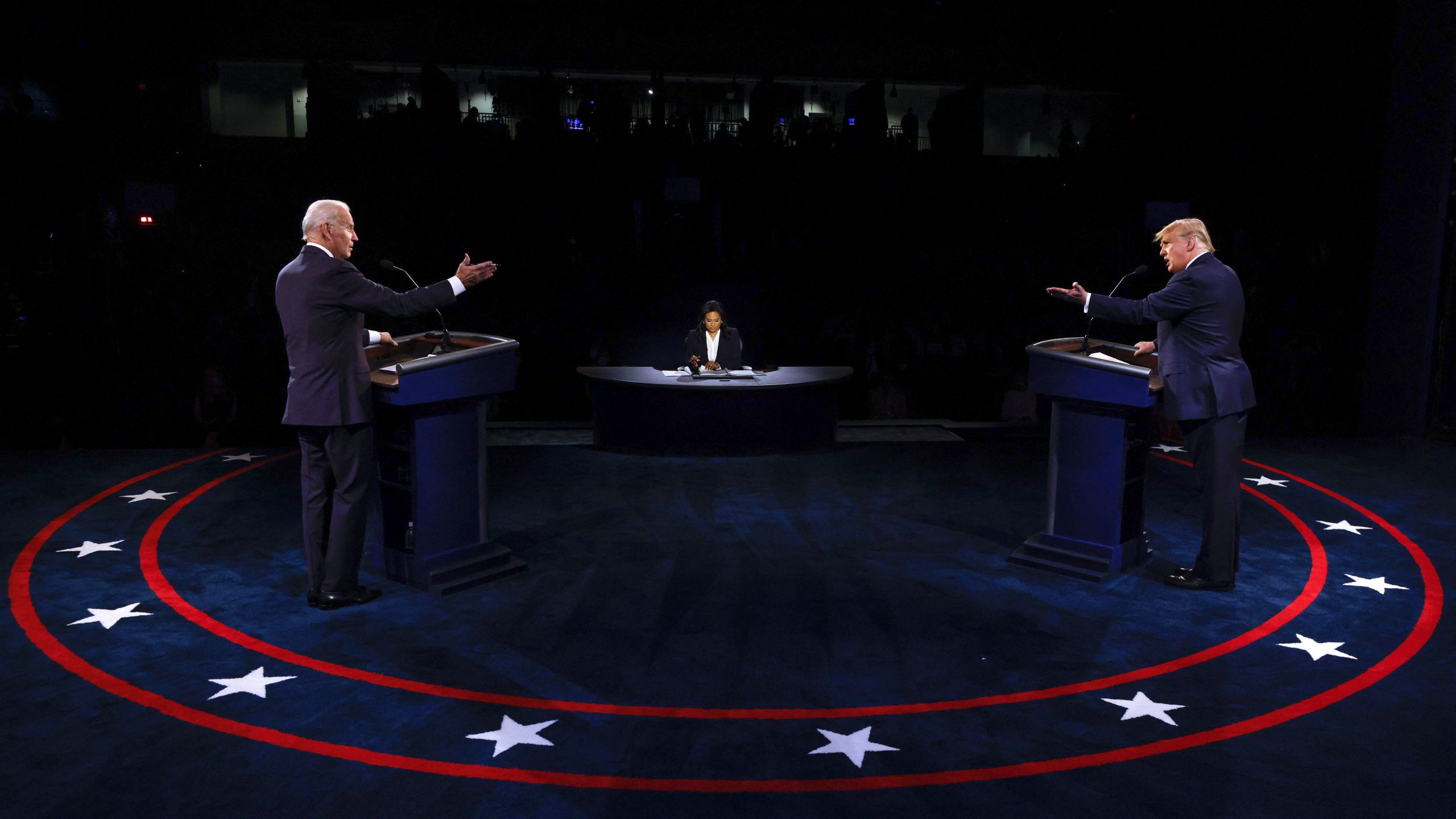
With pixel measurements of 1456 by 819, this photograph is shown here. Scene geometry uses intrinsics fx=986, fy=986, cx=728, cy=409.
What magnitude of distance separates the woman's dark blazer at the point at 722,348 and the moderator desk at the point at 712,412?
0.42 m

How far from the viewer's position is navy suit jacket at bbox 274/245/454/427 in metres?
4.10

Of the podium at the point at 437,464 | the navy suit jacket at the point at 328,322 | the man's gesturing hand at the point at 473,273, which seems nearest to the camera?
the navy suit jacket at the point at 328,322

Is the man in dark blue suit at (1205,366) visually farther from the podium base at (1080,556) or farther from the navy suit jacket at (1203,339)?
the podium base at (1080,556)

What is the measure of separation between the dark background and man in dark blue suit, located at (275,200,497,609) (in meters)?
5.03

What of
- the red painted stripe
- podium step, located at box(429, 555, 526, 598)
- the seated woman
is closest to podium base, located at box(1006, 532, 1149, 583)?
the red painted stripe

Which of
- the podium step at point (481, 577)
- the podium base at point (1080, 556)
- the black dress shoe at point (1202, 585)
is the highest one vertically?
the podium base at point (1080, 556)

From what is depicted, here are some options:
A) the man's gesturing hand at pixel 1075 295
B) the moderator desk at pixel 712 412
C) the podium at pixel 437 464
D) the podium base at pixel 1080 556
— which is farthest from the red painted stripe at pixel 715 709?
the moderator desk at pixel 712 412

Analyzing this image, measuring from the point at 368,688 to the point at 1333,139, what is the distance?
9.35 meters

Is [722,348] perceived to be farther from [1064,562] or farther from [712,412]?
[1064,562]

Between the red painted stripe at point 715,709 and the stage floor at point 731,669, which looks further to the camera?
the red painted stripe at point 715,709

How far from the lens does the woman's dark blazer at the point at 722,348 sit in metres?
8.28

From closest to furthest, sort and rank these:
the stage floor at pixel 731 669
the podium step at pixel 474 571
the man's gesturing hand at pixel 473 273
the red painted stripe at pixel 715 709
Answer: the stage floor at pixel 731 669 → the red painted stripe at pixel 715 709 → the man's gesturing hand at pixel 473 273 → the podium step at pixel 474 571

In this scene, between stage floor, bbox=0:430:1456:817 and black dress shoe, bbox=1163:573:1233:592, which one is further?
black dress shoe, bbox=1163:573:1233:592

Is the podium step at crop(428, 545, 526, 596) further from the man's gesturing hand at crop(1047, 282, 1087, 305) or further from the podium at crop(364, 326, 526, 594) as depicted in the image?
the man's gesturing hand at crop(1047, 282, 1087, 305)
